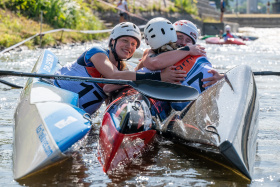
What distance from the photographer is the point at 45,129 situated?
12.4 feet

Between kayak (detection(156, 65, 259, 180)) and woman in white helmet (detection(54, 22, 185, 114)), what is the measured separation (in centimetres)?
92

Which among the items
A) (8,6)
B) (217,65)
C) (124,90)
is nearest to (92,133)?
(124,90)

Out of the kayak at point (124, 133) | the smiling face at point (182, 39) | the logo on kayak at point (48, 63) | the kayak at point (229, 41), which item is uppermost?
the smiling face at point (182, 39)

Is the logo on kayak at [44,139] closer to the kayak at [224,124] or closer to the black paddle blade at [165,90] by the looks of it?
the black paddle blade at [165,90]

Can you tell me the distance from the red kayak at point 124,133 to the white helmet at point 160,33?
2.42ft

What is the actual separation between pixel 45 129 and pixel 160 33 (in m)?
1.59

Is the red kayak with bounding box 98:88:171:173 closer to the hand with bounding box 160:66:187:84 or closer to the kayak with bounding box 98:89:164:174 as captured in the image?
the kayak with bounding box 98:89:164:174

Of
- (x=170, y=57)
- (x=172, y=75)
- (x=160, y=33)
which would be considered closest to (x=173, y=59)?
(x=170, y=57)

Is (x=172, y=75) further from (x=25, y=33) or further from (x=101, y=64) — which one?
(x=25, y=33)

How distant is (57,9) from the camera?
1728 cm

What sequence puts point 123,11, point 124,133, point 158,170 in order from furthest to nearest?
1. point 123,11
2. point 158,170
3. point 124,133

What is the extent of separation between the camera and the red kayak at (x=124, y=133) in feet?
12.3

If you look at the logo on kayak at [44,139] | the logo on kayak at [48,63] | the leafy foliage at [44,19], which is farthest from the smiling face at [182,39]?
the leafy foliage at [44,19]

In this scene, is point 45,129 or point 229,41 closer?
point 45,129
